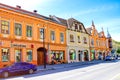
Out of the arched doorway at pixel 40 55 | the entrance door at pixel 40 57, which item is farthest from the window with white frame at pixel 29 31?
the entrance door at pixel 40 57

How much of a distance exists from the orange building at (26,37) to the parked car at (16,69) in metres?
5.35

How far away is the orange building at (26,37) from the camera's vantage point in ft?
88.8

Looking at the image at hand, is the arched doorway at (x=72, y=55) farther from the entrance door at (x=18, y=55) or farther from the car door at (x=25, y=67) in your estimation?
the car door at (x=25, y=67)

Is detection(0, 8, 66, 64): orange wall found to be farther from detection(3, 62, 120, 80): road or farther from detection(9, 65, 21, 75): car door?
detection(3, 62, 120, 80): road

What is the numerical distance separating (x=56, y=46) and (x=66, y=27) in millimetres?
5346

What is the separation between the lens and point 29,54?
102 feet

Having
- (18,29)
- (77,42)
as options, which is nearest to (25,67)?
(18,29)

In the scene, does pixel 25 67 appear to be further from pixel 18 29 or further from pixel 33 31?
pixel 33 31

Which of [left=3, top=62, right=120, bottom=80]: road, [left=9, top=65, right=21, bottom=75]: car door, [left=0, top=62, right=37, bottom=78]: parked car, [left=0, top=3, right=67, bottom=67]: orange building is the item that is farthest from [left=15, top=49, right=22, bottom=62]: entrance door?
[left=3, top=62, right=120, bottom=80]: road

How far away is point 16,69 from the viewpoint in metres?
20.9

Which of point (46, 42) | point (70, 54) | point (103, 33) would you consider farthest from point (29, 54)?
point (103, 33)

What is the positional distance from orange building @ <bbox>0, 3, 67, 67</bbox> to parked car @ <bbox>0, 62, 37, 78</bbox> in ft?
17.6

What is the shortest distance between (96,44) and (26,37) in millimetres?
32090

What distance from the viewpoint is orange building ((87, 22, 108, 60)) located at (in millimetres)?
55075
